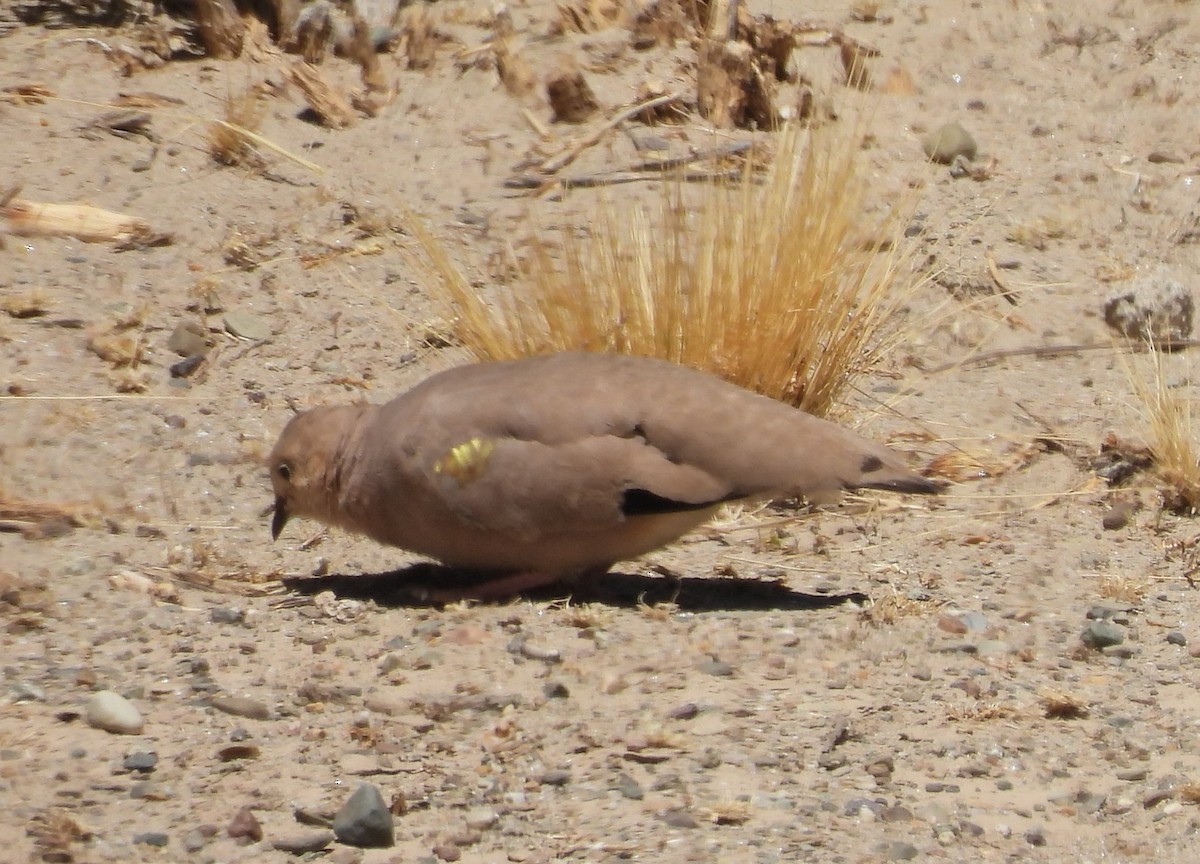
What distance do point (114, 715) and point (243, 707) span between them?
0.92 feet

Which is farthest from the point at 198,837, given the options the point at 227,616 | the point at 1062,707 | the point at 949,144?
the point at 949,144

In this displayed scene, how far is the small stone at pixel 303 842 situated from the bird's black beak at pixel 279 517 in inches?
68.4

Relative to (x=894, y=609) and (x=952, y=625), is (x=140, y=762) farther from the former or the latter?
(x=952, y=625)

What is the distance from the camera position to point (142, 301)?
21.7ft

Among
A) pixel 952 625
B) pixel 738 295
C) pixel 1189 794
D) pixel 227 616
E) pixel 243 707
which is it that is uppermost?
pixel 738 295

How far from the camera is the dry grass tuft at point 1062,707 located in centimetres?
393

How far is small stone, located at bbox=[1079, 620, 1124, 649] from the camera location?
4391 millimetres

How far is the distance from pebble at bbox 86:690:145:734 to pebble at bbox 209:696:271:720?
0.17 meters

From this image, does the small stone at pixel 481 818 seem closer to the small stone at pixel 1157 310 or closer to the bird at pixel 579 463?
the bird at pixel 579 463

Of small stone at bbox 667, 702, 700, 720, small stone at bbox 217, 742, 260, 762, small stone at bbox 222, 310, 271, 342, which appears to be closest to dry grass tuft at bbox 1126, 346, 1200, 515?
small stone at bbox 667, 702, 700, 720

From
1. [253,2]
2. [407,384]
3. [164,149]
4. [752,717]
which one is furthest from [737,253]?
[253,2]

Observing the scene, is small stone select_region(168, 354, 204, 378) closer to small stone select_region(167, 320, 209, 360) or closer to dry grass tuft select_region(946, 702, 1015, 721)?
small stone select_region(167, 320, 209, 360)

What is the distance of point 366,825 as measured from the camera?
3.32 meters

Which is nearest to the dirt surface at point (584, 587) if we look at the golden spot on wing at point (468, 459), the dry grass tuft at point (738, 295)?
the golden spot on wing at point (468, 459)
